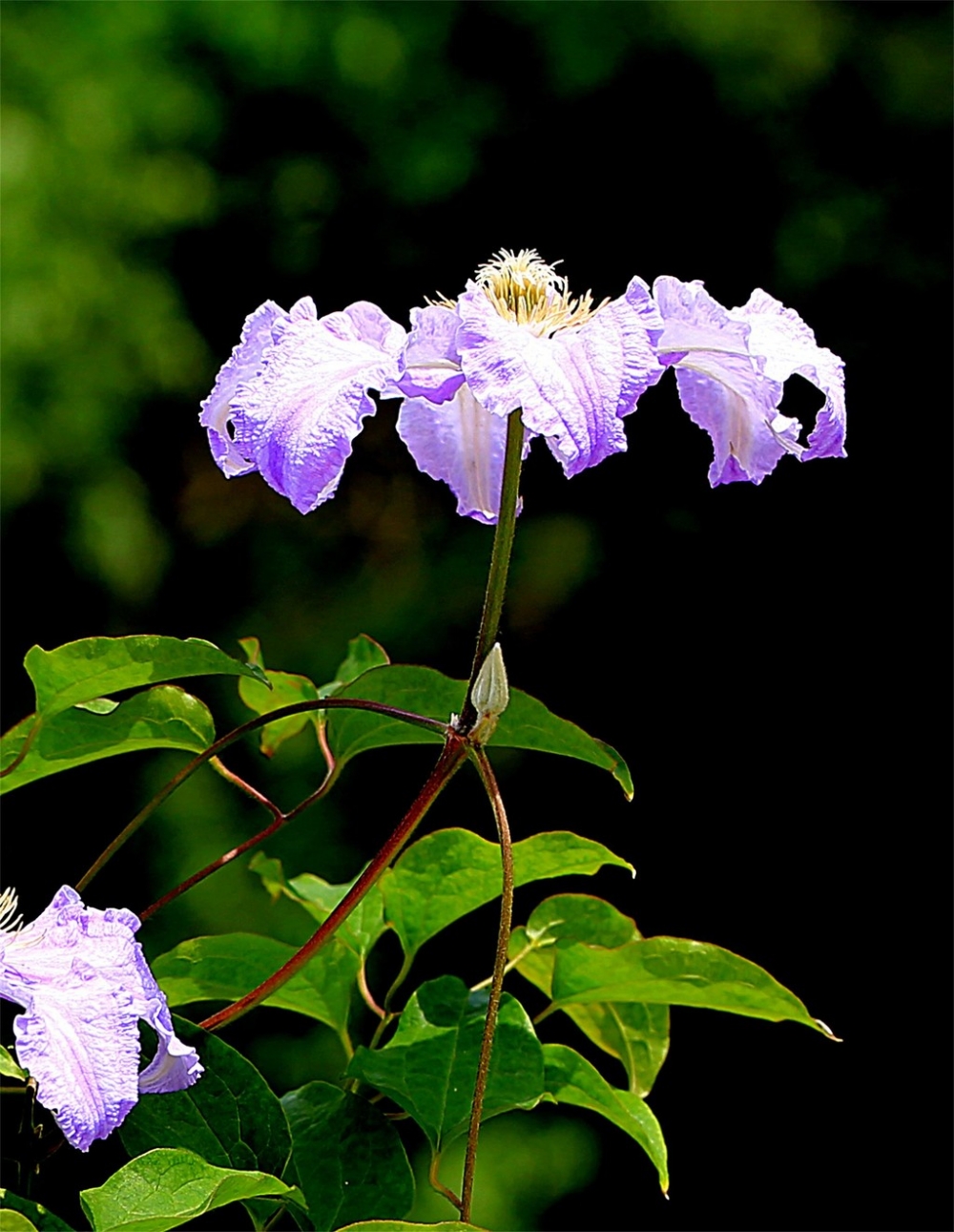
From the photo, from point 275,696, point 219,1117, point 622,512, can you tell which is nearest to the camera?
point 219,1117

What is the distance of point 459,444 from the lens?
50cm

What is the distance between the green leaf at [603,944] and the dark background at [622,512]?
33.4 inches

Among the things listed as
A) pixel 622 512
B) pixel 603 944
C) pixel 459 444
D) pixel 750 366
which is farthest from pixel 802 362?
pixel 622 512

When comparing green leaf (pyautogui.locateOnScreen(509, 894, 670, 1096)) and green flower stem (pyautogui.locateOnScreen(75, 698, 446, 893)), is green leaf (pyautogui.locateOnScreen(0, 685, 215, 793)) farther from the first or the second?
green leaf (pyautogui.locateOnScreen(509, 894, 670, 1096))

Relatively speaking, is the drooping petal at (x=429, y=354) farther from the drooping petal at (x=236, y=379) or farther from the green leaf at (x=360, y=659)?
the green leaf at (x=360, y=659)

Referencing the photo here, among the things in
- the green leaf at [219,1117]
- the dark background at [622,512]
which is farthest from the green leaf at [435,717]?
the dark background at [622,512]

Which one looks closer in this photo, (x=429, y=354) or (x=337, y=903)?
(x=429, y=354)

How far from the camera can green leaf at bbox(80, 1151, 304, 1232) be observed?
13.5 inches

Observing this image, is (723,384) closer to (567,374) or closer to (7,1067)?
(567,374)

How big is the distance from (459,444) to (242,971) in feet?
0.64

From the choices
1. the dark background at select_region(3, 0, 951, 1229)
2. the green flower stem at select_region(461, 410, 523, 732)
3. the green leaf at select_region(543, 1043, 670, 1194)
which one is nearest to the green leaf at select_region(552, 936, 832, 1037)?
the green leaf at select_region(543, 1043, 670, 1194)

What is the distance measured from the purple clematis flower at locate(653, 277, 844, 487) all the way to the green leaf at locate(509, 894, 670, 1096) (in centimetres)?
18

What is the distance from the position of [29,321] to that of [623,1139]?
0.96m

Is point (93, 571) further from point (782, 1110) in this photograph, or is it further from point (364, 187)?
point (782, 1110)
